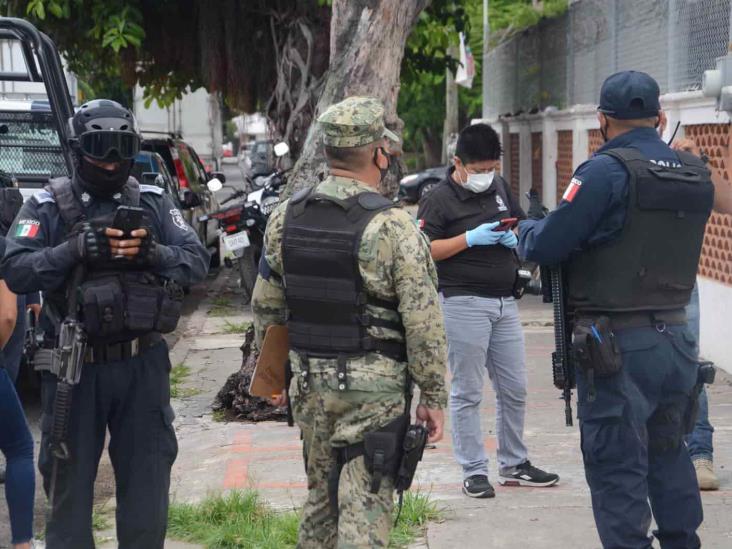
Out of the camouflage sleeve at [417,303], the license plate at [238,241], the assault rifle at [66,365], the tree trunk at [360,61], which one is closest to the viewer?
the camouflage sleeve at [417,303]

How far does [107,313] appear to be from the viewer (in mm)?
4031

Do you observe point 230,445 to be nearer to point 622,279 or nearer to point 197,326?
point 622,279

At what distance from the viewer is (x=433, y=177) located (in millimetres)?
29641

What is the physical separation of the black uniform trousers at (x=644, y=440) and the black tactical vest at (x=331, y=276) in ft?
2.63

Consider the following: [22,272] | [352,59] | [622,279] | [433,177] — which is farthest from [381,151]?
[433,177]

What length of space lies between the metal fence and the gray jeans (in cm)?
400

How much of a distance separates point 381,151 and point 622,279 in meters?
0.98

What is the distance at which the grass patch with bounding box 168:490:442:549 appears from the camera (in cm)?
512

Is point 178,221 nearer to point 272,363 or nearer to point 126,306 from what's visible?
point 126,306

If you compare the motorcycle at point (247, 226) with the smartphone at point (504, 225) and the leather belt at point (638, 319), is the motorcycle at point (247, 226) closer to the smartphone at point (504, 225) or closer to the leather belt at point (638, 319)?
the smartphone at point (504, 225)

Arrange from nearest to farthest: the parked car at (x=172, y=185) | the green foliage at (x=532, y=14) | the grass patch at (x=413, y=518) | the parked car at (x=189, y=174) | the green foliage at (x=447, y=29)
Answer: the grass patch at (x=413, y=518), the parked car at (x=172, y=185), the green foliage at (x=447, y=29), the parked car at (x=189, y=174), the green foliage at (x=532, y=14)

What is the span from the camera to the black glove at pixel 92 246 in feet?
13.1

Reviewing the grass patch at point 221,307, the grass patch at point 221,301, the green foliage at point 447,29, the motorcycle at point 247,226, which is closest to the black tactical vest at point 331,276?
the motorcycle at point 247,226

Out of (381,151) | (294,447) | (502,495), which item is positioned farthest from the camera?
(294,447)
